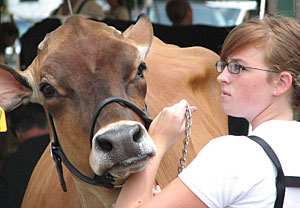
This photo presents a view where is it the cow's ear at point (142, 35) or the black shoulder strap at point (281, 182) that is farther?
the cow's ear at point (142, 35)

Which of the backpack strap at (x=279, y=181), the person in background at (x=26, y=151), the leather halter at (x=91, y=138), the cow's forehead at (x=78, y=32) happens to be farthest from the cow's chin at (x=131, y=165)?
the person in background at (x=26, y=151)

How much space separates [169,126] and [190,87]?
2.13 metres

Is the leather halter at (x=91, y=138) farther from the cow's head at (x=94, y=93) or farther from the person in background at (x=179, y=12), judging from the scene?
the person in background at (x=179, y=12)

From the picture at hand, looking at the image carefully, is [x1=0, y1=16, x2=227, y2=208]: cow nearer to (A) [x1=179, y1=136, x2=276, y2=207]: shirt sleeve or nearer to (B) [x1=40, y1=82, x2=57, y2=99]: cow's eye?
(B) [x1=40, y1=82, x2=57, y2=99]: cow's eye

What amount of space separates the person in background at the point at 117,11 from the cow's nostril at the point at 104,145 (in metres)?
5.00

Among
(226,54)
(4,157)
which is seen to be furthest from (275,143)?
(4,157)

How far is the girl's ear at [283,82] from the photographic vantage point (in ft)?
6.08

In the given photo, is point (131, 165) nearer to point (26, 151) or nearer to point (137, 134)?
point (137, 134)

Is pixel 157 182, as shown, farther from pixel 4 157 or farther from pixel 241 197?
pixel 4 157

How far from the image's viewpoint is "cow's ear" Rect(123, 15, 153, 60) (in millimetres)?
2672

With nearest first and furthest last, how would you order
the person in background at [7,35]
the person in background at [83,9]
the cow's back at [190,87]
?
the cow's back at [190,87] < the person in background at [83,9] < the person in background at [7,35]

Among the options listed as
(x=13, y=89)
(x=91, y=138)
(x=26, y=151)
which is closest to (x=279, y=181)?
(x=91, y=138)

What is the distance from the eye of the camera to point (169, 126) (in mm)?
1891

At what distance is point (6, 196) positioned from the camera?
4.95 m
